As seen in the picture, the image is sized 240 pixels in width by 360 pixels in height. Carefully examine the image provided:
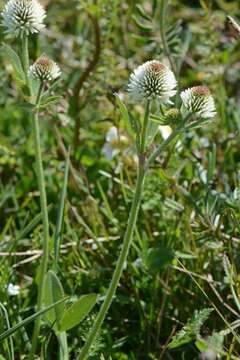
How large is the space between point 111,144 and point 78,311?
1061 millimetres

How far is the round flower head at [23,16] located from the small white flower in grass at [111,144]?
91 centimetres

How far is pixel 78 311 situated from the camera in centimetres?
157

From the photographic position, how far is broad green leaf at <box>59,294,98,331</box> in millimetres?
1538

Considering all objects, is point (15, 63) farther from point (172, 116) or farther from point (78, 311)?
point (78, 311)

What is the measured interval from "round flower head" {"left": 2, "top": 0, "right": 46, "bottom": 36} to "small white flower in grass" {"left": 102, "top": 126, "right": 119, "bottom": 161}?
910 mm

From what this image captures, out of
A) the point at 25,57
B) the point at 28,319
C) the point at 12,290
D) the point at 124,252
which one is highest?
the point at 25,57

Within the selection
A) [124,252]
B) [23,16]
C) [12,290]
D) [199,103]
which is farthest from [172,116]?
[12,290]

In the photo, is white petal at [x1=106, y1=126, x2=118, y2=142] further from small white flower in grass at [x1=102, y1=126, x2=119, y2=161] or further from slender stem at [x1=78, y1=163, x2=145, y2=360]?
slender stem at [x1=78, y1=163, x2=145, y2=360]

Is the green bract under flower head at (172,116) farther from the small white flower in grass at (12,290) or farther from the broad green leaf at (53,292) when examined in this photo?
the small white flower in grass at (12,290)

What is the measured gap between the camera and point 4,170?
9.05 feet

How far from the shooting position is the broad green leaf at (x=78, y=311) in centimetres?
154

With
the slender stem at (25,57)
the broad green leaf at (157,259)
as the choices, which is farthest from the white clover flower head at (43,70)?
the broad green leaf at (157,259)

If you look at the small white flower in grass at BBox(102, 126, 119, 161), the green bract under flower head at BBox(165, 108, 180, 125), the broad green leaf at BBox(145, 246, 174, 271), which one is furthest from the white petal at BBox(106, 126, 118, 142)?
the green bract under flower head at BBox(165, 108, 180, 125)

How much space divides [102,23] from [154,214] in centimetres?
78
